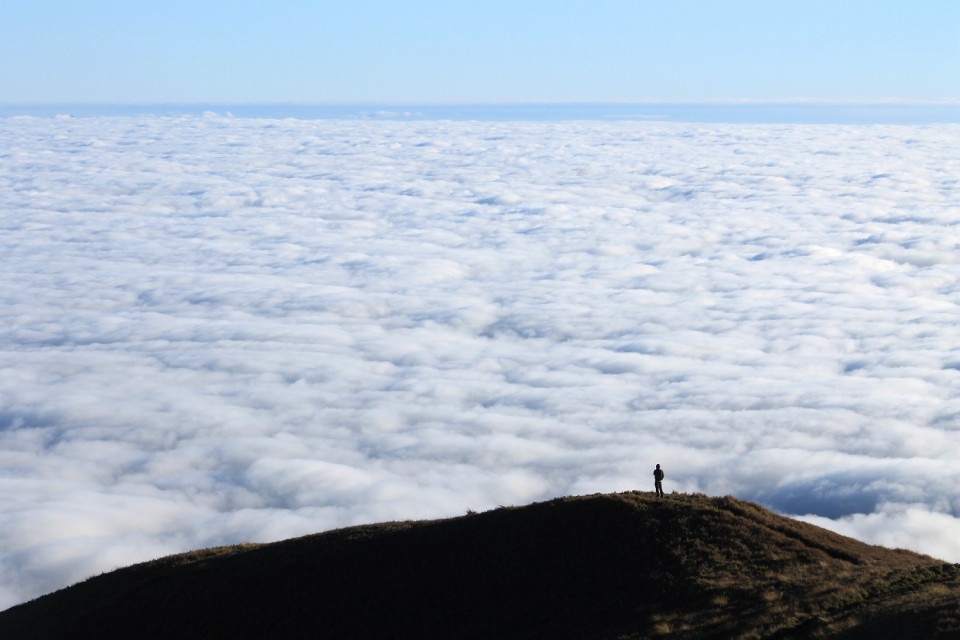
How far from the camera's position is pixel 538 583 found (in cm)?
2800

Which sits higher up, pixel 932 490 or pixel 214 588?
pixel 214 588

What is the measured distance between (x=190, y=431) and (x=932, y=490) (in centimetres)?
12812

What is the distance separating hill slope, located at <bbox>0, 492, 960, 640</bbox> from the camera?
77.6ft

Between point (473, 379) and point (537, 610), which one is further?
point (473, 379)

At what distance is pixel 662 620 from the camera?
78.3 feet

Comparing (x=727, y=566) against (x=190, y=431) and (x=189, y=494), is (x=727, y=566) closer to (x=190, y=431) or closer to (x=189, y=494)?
(x=189, y=494)

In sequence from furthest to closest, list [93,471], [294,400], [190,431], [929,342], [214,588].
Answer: [929,342]
[294,400]
[190,431]
[93,471]
[214,588]

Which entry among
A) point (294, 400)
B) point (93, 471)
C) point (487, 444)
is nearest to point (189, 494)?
point (93, 471)

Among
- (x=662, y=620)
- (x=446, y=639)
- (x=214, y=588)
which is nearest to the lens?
(x=662, y=620)

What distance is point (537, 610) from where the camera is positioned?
26.5 meters

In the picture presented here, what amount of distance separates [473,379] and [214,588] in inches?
6122

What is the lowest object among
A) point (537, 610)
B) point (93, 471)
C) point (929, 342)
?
point (93, 471)

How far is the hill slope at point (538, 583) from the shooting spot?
77.6 ft

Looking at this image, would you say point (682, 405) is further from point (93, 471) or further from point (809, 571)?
point (809, 571)
